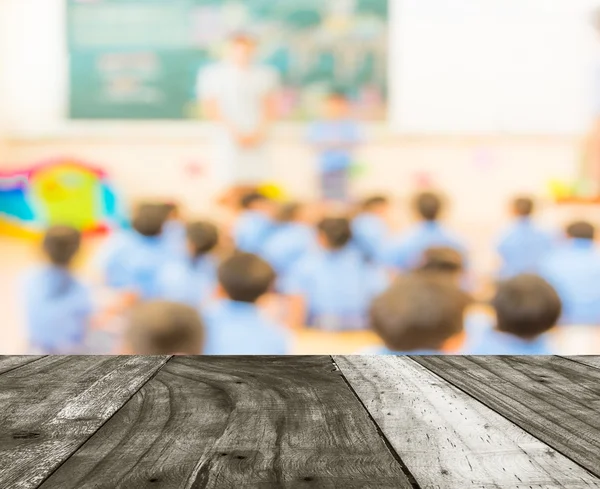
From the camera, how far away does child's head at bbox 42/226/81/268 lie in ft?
6.07

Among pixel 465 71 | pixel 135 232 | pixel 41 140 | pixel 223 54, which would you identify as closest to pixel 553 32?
pixel 465 71

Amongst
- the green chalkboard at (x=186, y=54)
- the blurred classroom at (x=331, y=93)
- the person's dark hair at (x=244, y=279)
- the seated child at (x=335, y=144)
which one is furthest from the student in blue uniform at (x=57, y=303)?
the green chalkboard at (x=186, y=54)

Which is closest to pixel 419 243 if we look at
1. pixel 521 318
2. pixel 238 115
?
pixel 521 318

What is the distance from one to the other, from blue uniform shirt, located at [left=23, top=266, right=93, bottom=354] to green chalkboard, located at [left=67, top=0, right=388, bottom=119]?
141 inches

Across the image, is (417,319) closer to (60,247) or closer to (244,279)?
(244,279)

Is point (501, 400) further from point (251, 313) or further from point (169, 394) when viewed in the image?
point (251, 313)

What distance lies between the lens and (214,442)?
0.40m

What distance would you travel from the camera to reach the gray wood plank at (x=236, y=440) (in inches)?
13.6

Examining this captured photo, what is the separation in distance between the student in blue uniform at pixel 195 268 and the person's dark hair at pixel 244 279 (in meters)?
0.45

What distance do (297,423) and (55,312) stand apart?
4.82ft

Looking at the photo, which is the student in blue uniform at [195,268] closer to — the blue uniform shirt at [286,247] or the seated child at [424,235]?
the blue uniform shirt at [286,247]

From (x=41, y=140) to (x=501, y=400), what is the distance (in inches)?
203

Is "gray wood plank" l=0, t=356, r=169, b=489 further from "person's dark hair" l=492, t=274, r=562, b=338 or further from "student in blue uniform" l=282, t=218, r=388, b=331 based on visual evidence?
"student in blue uniform" l=282, t=218, r=388, b=331

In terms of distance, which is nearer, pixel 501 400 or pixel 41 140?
pixel 501 400
